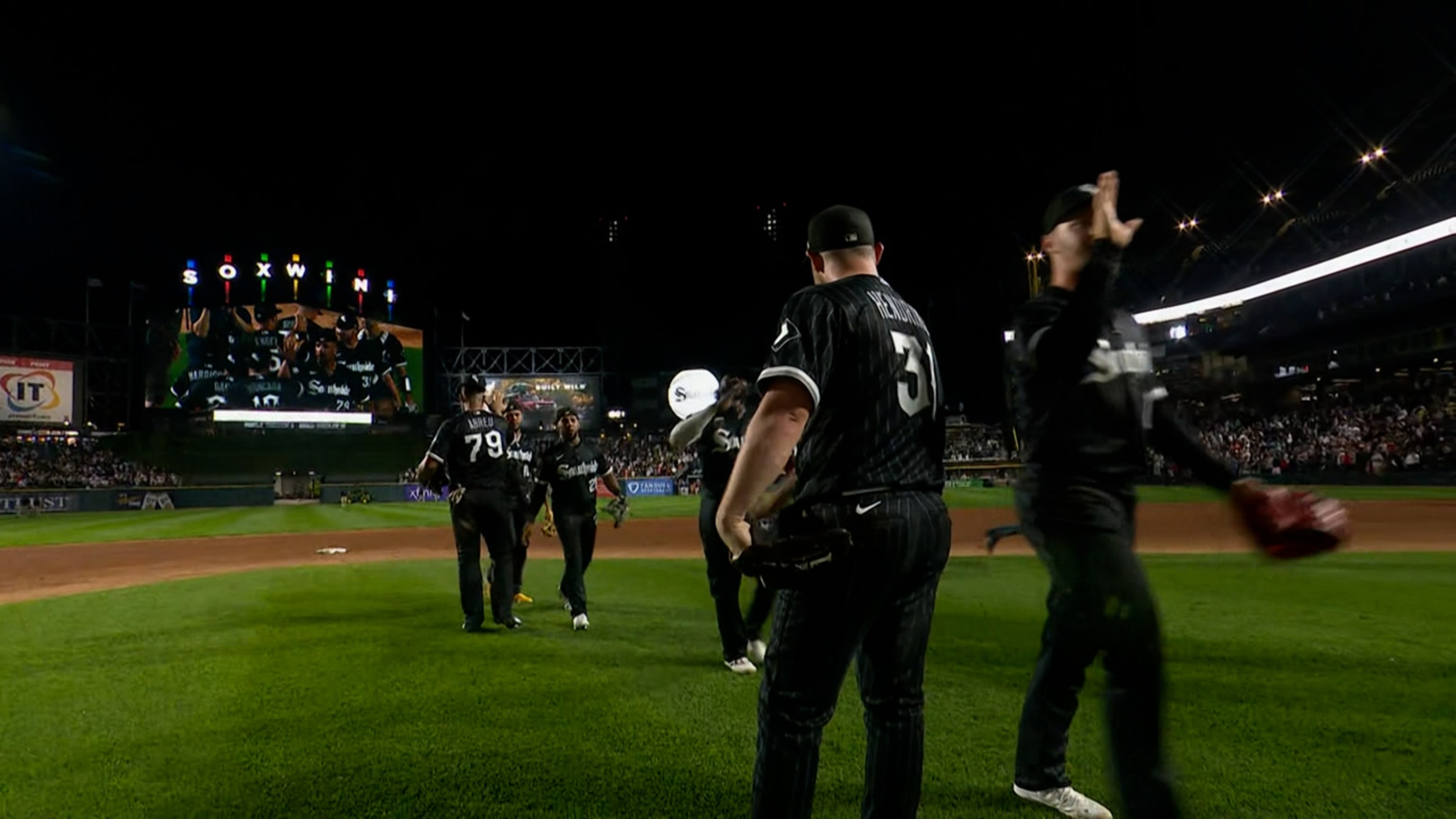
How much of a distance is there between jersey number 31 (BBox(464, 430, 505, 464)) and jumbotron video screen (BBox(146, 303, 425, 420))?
4290 cm

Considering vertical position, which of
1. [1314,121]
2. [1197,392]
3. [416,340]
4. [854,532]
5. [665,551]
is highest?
[1314,121]

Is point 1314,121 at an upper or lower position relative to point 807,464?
upper

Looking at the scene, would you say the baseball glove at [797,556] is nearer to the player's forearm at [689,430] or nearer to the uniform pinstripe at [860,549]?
the uniform pinstripe at [860,549]

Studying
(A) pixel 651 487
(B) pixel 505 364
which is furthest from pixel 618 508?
(B) pixel 505 364

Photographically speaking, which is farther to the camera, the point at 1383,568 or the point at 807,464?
the point at 1383,568

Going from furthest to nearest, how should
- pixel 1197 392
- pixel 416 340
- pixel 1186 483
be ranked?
pixel 416 340
pixel 1186 483
pixel 1197 392

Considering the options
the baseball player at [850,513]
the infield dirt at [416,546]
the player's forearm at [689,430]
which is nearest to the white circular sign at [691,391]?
the infield dirt at [416,546]

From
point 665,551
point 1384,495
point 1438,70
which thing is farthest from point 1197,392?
point 1438,70

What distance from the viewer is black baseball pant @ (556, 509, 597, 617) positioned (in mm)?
7566

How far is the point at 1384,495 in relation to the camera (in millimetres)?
24078

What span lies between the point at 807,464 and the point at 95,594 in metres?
12.1

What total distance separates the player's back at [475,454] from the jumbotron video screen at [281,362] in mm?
42808

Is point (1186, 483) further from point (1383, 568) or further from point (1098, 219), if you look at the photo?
point (1098, 219)

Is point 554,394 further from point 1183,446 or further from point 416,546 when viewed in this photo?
point 1183,446
